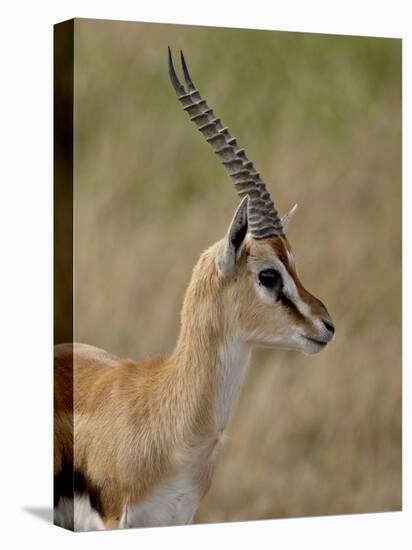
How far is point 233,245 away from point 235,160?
23.9 inches

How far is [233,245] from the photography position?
7.83 meters

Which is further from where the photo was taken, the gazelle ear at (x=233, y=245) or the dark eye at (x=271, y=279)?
the dark eye at (x=271, y=279)

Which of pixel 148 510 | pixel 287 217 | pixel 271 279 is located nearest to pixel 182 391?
pixel 148 510

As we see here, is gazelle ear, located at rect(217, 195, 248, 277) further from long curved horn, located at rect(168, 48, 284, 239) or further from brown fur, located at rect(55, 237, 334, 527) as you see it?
long curved horn, located at rect(168, 48, 284, 239)

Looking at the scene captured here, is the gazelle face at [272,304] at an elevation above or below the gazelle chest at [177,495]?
above

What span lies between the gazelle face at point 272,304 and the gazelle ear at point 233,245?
2.4 inches

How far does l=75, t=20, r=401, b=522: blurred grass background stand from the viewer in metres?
8.09

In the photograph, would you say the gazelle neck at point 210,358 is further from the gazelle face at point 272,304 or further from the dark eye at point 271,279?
the dark eye at point 271,279

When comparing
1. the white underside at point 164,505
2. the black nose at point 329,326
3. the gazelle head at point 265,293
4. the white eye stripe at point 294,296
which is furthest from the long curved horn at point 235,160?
the white underside at point 164,505

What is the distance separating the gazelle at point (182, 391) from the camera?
7.88 metres

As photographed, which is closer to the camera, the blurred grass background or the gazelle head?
the gazelle head

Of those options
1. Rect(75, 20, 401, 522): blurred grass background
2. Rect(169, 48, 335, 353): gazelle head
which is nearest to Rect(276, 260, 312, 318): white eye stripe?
Rect(169, 48, 335, 353): gazelle head

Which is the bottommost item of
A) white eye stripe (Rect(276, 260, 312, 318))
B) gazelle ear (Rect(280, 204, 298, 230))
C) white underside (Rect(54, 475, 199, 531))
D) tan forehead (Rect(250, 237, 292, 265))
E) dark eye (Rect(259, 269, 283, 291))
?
white underside (Rect(54, 475, 199, 531))

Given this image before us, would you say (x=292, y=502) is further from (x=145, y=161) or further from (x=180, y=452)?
(x=145, y=161)
